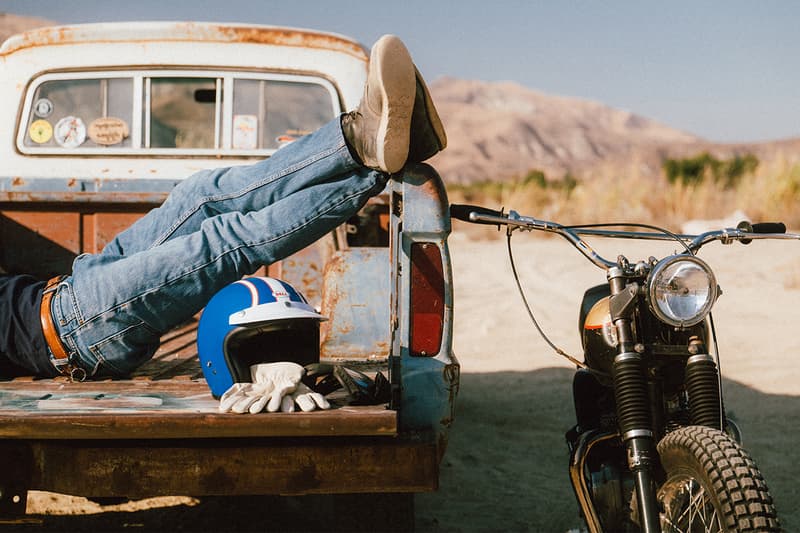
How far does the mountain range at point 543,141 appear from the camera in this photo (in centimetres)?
6022

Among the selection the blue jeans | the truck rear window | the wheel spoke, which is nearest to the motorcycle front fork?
the wheel spoke

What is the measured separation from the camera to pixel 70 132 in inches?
186

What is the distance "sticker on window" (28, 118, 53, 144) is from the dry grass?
35.4ft

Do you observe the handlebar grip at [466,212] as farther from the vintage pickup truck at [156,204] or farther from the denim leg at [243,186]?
the denim leg at [243,186]

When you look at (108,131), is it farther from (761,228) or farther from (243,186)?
(761,228)

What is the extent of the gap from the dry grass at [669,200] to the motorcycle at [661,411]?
38.3ft

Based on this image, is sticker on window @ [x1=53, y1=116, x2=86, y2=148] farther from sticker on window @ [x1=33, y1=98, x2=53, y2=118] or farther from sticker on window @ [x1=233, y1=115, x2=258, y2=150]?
sticker on window @ [x1=233, y1=115, x2=258, y2=150]

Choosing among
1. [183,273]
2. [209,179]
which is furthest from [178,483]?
[209,179]

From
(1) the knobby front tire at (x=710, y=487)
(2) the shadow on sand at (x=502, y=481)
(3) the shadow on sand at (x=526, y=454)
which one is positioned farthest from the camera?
(3) the shadow on sand at (x=526, y=454)

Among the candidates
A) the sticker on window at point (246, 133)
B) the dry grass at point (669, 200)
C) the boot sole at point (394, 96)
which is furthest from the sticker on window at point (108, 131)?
the dry grass at point (669, 200)

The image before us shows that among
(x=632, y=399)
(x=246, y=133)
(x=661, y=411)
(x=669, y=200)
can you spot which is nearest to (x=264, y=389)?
(x=632, y=399)

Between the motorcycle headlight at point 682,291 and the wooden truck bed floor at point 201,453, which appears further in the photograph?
the motorcycle headlight at point 682,291

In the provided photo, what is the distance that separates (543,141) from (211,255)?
271 feet

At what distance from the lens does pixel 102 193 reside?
14.0 feet
